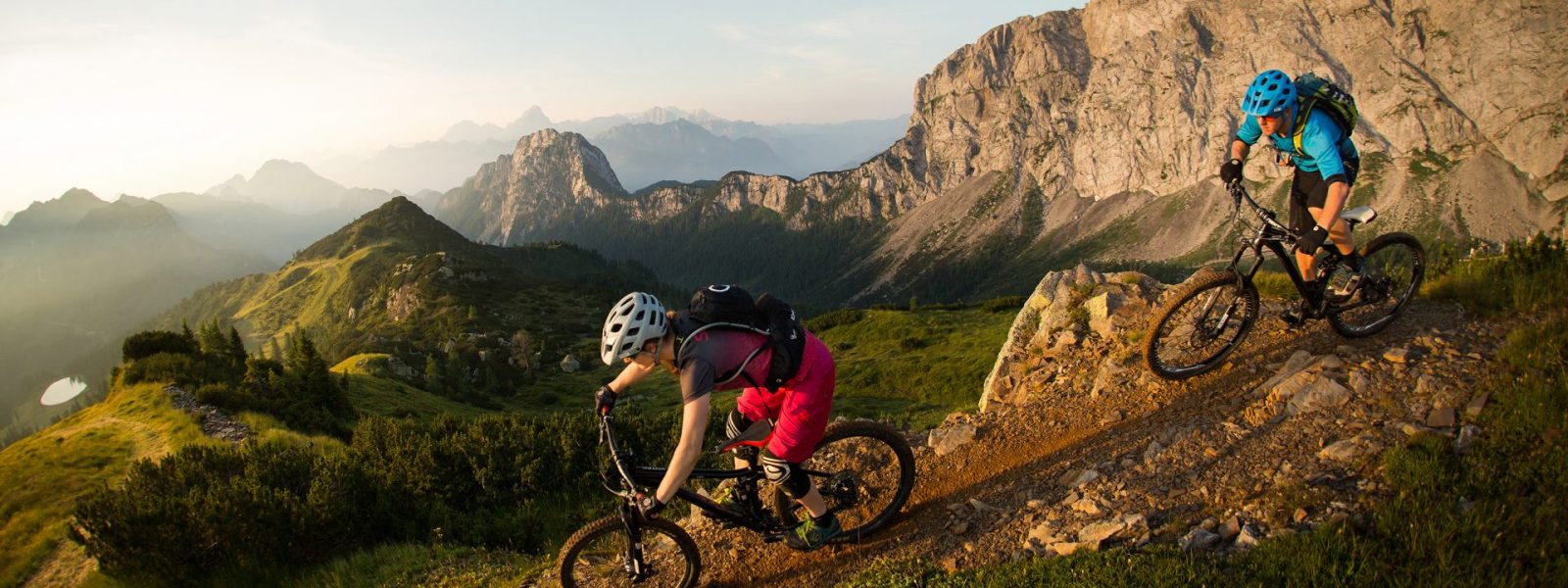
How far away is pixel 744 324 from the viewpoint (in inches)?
277

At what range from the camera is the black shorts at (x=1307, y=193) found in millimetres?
9373

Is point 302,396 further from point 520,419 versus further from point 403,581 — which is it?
point 403,581

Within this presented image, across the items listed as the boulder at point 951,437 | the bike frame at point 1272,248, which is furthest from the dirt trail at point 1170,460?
the bike frame at point 1272,248

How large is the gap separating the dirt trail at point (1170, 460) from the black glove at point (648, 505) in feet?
6.67

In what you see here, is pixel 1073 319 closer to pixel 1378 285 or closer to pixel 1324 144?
pixel 1378 285

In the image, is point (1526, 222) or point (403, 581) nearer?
point (403, 581)

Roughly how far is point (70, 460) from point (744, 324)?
104ft

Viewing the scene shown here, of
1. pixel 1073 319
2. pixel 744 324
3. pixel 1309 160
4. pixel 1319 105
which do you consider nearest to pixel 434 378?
pixel 1073 319

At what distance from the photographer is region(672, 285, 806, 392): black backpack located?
22.9ft

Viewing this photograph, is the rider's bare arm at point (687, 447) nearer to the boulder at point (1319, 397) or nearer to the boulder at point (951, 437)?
the boulder at point (951, 437)

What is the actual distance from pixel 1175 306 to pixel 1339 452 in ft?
10.6

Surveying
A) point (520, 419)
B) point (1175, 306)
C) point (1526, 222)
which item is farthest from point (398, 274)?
A: point (1526, 222)

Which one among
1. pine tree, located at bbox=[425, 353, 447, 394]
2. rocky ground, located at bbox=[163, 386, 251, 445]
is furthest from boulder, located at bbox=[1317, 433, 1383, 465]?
pine tree, located at bbox=[425, 353, 447, 394]

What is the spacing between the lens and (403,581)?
9938 mm
